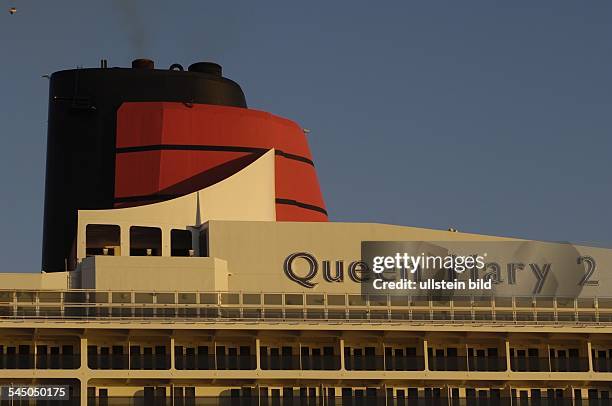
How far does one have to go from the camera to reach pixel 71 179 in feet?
282

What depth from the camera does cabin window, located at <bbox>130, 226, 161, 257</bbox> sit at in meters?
80.4

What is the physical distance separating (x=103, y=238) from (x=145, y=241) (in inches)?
67.8

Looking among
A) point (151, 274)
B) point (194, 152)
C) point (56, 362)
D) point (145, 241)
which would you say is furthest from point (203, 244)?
point (56, 362)

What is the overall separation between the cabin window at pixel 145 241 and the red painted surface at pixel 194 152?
12.8 ft

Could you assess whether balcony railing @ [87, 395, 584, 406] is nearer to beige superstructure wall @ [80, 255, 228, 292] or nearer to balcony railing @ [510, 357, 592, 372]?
balcony railing @ [510, 357, 592, 372]

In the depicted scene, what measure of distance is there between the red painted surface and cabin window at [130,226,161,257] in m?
3.89

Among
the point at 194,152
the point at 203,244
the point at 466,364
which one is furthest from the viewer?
the point at 194,152

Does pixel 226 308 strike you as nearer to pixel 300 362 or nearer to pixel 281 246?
pixel 300 362

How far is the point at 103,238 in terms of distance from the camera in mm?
80062

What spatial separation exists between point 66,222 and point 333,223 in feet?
39.9

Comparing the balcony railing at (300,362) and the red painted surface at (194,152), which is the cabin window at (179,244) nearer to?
the red painted surface at (194,152)

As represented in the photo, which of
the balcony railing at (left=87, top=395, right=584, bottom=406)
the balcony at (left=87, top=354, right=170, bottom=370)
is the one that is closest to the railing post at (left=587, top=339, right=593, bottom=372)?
the balcony railing at (left=87, top=395, right=584, bottom=406)

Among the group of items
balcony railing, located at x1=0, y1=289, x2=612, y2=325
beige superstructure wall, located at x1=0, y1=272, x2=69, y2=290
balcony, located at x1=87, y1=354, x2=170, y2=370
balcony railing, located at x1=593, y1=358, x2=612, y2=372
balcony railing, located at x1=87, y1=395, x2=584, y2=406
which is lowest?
balcony railing, located at x1=87, y1=395, x2=584, y2=406

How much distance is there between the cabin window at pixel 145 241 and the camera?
264 ft
